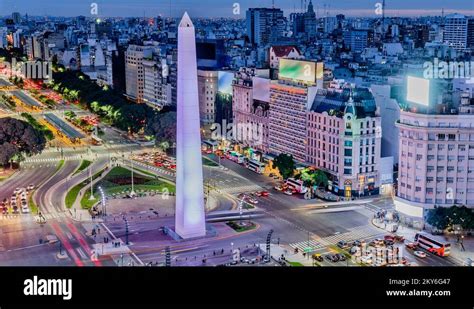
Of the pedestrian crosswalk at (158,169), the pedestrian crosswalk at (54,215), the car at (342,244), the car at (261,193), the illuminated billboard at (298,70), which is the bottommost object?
the car at (342,244)

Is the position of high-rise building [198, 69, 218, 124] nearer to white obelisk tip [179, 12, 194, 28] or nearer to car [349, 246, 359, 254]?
white obelisk tip [179, 12, 194, 28]

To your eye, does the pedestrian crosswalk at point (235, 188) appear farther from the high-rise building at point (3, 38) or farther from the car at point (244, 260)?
the high-rise building at point (3, 38)

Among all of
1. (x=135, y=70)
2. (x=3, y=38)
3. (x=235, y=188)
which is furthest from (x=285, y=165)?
(x=3, y=38)

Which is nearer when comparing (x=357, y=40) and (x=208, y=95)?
(x=208, y=95)

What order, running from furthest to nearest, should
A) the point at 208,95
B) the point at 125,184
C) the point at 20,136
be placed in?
1. the point at 208,95
2. the point at 20,136
3. the point at 125,184

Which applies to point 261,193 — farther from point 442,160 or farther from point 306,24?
point 306,24

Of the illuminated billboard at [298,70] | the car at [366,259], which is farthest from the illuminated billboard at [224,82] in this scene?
the car at [366,259]

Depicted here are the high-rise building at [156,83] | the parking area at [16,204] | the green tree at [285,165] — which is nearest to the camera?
the parking area at [16,204]
